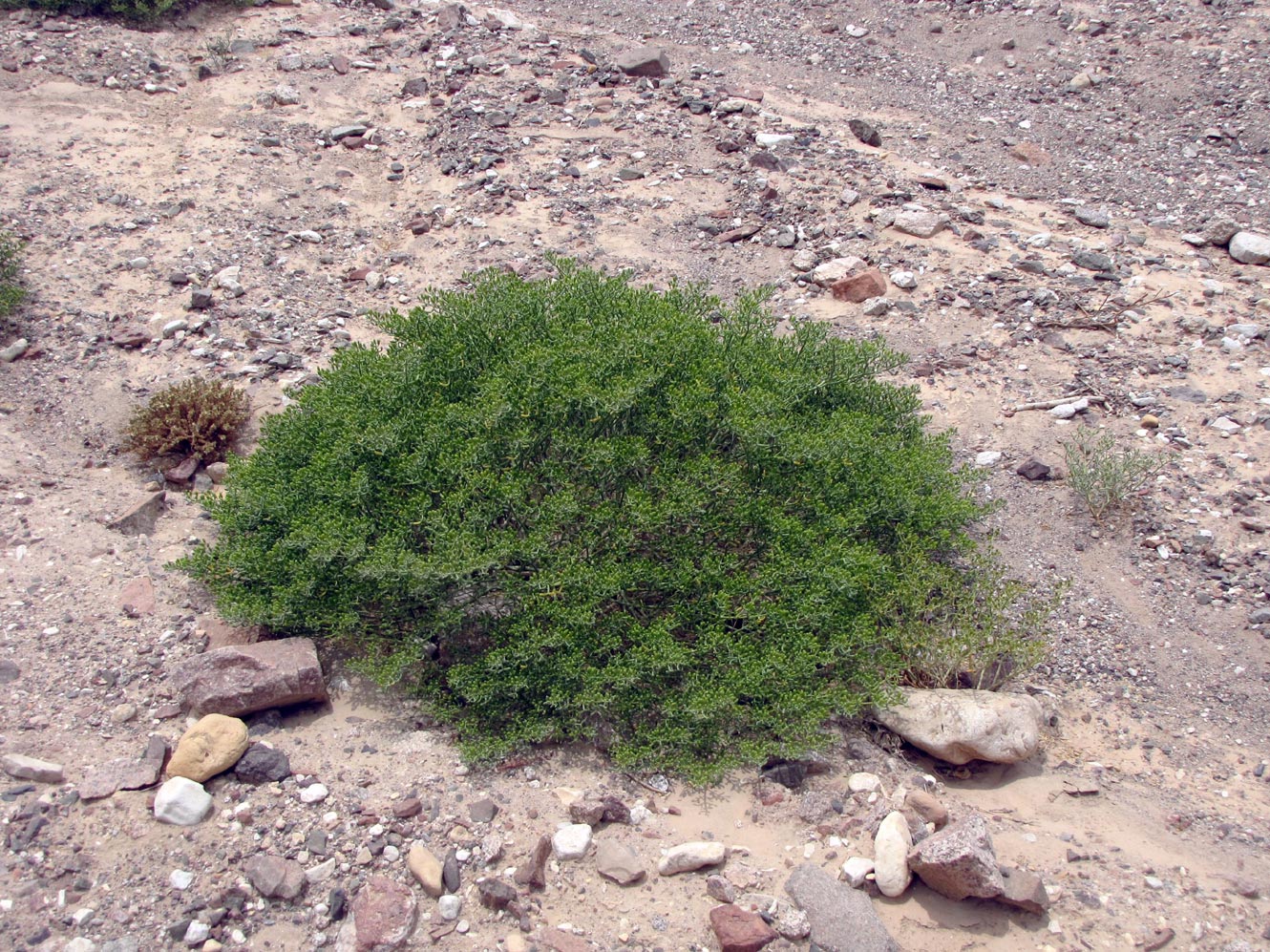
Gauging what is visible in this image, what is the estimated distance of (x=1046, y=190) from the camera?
916 centimetres

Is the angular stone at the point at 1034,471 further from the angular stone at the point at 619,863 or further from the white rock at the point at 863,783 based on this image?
the angular stone at the point at 619,863

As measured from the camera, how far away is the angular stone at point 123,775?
372 cm

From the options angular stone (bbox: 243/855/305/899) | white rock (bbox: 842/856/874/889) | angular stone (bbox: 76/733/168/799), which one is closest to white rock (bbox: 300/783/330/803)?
angular stone (bbox: 243/855/305/899)

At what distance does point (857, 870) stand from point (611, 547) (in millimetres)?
1653

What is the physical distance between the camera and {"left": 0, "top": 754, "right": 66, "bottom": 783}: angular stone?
3.72 meters

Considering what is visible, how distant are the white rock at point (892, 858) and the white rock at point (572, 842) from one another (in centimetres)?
112

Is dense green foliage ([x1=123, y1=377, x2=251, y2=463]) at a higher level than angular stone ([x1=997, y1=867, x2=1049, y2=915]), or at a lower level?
lower

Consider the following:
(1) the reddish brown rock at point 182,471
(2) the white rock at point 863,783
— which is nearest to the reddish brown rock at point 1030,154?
(2) the white rock at point 863,783

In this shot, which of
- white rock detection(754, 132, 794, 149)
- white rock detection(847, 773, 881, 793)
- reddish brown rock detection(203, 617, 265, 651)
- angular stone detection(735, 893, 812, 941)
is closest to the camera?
angular stone detection(735, 893, 812, 941)

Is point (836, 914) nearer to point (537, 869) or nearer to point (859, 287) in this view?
point (537, 869)

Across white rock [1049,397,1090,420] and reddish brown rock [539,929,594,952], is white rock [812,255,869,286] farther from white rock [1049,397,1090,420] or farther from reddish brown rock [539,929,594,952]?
reddish brown rock [539,929,594,952]

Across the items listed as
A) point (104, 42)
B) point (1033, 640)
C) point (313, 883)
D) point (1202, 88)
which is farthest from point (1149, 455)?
point (104, 42)

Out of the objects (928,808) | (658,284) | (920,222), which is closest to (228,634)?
(928,808)

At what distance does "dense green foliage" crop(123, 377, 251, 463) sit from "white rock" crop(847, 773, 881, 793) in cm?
429
